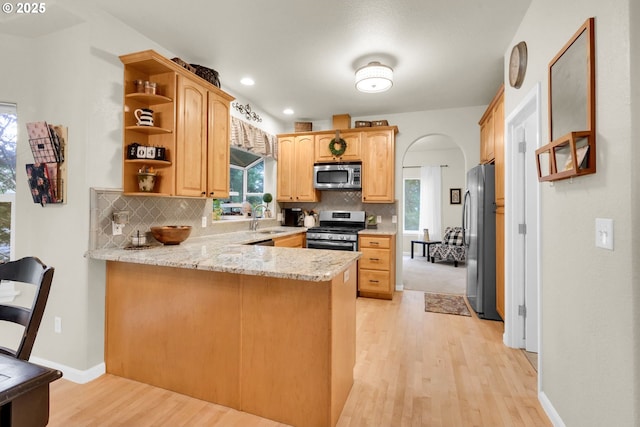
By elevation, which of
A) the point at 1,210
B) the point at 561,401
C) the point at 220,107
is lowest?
the point at 561,401

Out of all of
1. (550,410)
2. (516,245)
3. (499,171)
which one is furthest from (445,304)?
(550,410)

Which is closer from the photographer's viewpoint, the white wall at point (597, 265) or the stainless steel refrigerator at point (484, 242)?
the white wall at point (597, 265)

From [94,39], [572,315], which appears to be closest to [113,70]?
[94,39]

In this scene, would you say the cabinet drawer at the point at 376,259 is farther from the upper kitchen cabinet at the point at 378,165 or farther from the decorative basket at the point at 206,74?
the decorative basket at the point at 206,74

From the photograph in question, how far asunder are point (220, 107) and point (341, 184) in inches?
83.9

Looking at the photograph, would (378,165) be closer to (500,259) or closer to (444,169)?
(500,259)

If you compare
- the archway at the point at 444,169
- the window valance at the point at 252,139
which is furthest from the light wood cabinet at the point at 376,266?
the archway at the point at 444,169

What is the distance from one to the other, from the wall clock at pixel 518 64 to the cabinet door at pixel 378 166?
6.41 feet

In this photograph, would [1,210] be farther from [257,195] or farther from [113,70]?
[257,195]

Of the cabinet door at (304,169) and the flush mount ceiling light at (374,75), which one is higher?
the flush mount ceiling light at (374,75)

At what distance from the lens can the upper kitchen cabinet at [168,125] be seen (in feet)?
7.64

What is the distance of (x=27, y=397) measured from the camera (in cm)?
72

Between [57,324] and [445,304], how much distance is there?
3960 millimetres

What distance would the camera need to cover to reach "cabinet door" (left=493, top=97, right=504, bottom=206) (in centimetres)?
295
